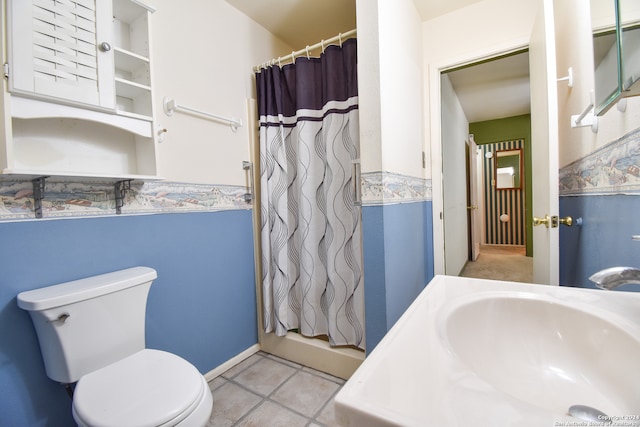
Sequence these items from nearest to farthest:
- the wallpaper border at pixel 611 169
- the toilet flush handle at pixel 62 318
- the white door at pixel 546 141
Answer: the wallpaper border at pixel 611 169, the toilet flush handle at pixel 62 318, the white door at pixel 546 141

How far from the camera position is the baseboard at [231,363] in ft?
5.41

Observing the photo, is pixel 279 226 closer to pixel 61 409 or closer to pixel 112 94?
pixel 112 94

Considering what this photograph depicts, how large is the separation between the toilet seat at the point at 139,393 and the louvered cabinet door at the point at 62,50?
102 cm

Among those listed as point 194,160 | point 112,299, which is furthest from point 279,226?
point 112,299

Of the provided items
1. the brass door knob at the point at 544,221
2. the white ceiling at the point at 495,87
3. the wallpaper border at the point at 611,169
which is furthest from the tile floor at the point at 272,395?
the white ceiling at the point at 495,87

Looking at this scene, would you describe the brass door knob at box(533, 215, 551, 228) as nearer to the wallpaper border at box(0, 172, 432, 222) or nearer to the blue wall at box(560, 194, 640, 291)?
the blue wall at box(560, 194, 640, 291)

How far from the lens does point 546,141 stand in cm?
128

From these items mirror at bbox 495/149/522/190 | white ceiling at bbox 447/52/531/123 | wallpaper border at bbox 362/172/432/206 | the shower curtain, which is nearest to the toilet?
the shower curtain

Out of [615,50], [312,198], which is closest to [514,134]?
[312,198]

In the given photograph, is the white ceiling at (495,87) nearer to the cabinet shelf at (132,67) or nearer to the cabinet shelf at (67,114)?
the cabinet shelf at (132,67)

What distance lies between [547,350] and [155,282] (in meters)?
1.56

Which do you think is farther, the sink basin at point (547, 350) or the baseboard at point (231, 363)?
the baseboard at point (231, 363)

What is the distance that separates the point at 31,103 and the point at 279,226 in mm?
1242

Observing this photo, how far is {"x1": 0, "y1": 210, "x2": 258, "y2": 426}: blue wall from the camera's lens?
3.31 ft
